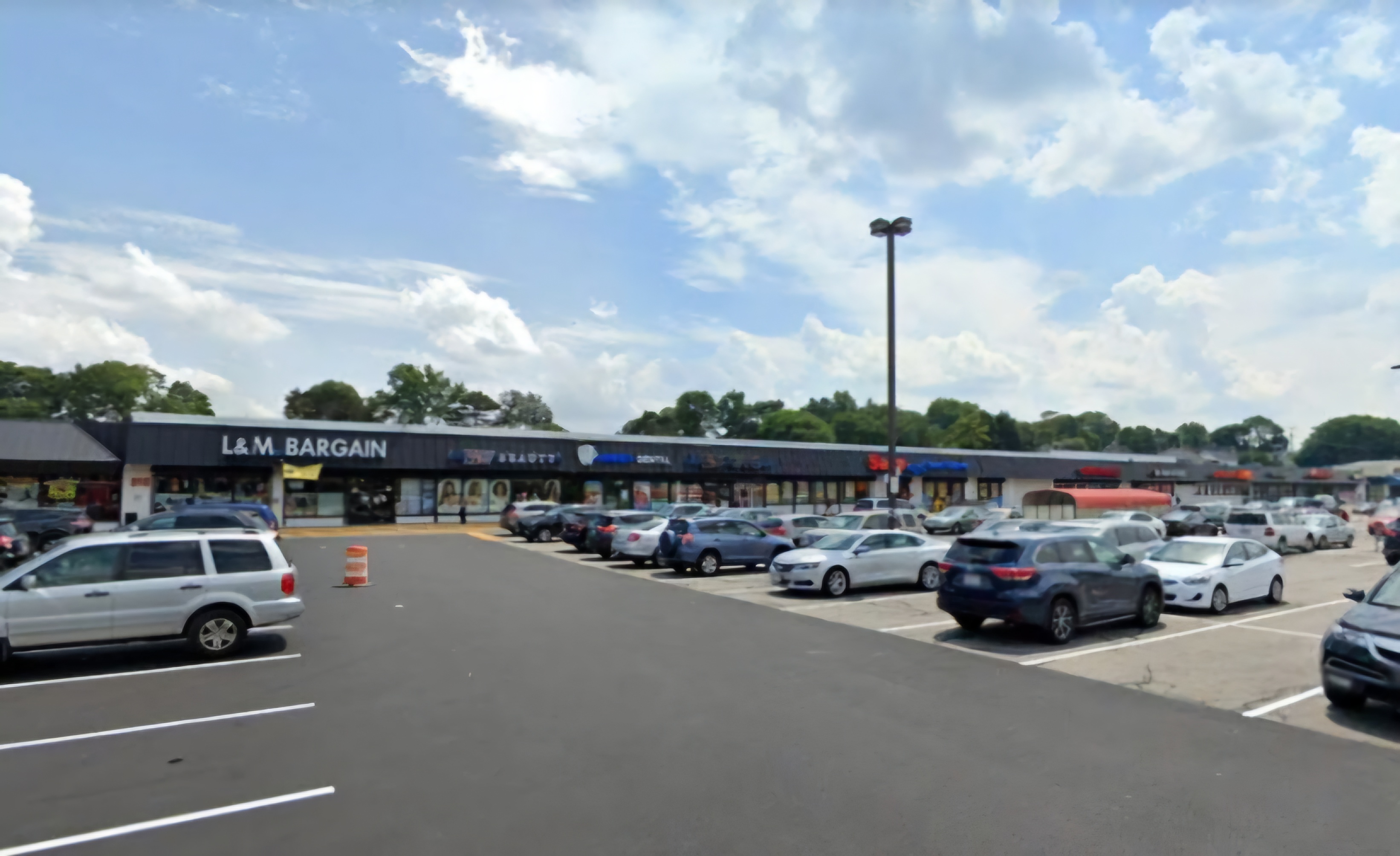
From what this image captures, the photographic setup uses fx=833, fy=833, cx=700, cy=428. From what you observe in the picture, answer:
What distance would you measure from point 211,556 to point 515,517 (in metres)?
25.3

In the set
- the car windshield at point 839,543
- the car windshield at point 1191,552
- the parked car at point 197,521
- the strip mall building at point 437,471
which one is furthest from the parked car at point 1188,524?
the parked car at point 197,521

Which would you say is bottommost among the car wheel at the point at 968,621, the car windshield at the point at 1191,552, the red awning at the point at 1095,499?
the car wheel at the point at 968,621

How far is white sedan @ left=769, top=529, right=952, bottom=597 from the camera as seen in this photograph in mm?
16844

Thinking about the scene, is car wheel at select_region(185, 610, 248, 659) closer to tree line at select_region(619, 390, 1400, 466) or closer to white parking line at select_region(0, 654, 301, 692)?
white parking line at select_region(0, 654, 301, 692)

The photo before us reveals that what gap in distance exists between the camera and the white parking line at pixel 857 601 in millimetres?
15484

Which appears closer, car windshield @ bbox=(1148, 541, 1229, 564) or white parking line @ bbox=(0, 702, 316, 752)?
white parking line @ bbox=(0, 702, 316, 752)

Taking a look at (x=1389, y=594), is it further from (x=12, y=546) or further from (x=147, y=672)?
(x=12, y=546)

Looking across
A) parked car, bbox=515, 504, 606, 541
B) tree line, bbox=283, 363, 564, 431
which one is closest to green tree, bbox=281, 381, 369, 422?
tree line, bbox=283, 363, 564, 431

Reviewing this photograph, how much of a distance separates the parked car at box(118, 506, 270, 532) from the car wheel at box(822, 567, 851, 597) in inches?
554

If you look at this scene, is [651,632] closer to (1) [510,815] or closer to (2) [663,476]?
(1) [510,815]

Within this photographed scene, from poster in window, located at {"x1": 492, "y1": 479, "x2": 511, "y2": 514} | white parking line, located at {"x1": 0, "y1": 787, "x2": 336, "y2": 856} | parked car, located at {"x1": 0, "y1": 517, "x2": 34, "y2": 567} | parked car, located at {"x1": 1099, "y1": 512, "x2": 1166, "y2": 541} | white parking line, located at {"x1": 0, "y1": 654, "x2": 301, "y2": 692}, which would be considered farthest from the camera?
poster in window, located at {"x1": 492, "y1": 479, "x2": 511, "y2": 514}

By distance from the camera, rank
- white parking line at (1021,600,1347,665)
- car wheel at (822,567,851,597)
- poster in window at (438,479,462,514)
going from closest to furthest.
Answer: white parking line at (1021,600,1347,665) < car wheel at (822,567,851,597) < poster in window at (438,479,462,514)

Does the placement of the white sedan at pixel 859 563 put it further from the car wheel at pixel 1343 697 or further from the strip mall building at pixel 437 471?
the strip mall building at pixel 437 471

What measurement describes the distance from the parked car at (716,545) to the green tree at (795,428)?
286 feet
